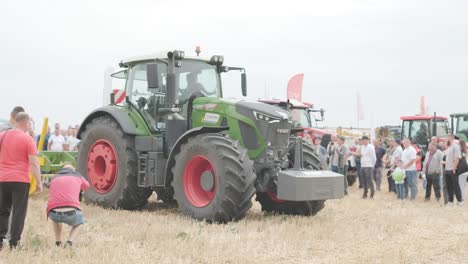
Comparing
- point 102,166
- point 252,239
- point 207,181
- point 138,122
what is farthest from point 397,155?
point 252,239

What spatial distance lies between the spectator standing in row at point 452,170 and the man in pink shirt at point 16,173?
8827 millimetres

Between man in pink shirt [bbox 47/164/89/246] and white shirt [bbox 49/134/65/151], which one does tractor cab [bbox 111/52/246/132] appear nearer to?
man in pink shirt [bbox 47/164/89/246]

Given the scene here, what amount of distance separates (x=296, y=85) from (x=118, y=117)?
58.2ft

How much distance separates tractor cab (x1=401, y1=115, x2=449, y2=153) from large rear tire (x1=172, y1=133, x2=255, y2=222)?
47.9 feet

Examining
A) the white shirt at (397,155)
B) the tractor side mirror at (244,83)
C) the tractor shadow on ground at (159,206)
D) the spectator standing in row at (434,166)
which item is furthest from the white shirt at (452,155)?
the tractor shadow on ground at (159,206)

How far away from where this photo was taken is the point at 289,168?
893 centimetres

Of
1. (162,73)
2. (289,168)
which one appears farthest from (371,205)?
(162,73)

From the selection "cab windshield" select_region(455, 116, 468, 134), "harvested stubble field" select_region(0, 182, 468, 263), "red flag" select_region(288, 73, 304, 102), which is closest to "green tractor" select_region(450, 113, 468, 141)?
"cab windshield" select_region(455, 116, 468, 134)

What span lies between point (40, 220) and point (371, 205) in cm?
633

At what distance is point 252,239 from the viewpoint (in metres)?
7.00

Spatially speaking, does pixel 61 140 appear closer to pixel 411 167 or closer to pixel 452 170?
pixel 411 167

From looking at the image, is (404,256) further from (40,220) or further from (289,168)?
(40,220)

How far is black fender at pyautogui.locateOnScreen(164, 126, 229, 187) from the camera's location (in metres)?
8.55

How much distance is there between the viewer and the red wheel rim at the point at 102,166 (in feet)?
32.0
